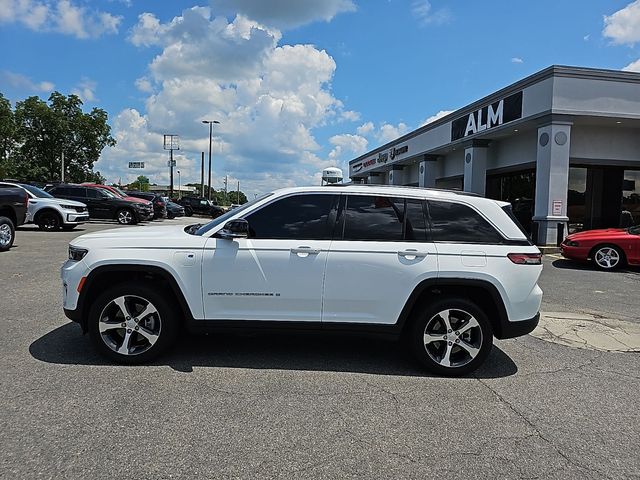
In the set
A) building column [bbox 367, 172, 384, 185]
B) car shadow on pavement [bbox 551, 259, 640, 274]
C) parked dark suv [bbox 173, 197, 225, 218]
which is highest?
building column [bbox 367, 172, 384, 185]

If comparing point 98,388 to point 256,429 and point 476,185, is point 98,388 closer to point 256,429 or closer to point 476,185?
point 256,429

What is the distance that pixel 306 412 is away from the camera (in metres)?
3.65

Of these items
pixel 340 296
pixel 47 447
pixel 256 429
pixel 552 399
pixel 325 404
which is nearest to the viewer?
pixel 47 447

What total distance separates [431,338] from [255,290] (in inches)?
67.7

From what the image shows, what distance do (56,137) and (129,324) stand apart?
57325 millimetres

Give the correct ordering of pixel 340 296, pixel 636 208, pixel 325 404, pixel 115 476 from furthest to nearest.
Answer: pixel 636 208, pixel 340 296, pixel 325 404, pixel 115 476

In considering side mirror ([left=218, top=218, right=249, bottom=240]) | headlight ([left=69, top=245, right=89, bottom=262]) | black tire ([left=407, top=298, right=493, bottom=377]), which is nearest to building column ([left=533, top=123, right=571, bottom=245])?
black tire ([left=407, top=298, right=493, bottom=377])

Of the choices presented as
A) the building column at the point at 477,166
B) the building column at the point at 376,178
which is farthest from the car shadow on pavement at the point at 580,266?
the building column at the point at 376,178

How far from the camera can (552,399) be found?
410cm

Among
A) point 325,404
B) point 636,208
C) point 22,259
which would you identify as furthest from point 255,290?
point 636,208

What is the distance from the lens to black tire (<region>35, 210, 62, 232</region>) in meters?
17.2

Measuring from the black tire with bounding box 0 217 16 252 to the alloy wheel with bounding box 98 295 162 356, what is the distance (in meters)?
9.14

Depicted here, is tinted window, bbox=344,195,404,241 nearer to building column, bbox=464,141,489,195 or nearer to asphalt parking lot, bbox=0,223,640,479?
asphalt parking lot, bbox=0,223,640,479

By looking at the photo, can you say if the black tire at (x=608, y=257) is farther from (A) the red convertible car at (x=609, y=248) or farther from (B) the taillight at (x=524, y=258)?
(B) the taillight at (x=524, y=258)
